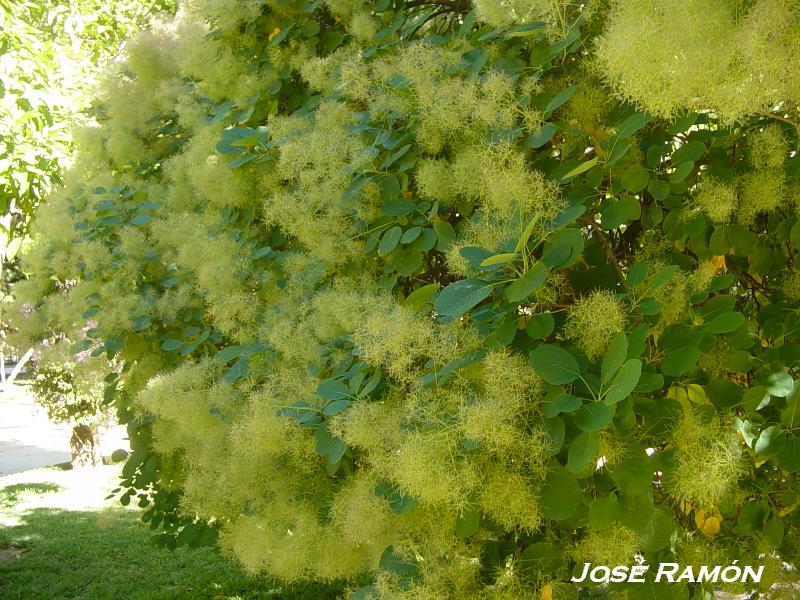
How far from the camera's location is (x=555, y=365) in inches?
40.0

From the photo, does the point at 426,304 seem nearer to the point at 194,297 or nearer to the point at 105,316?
the point at 194,297

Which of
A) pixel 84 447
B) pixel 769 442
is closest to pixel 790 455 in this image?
pixel 769 442

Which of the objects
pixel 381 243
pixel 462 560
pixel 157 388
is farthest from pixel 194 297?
pixel 462 560

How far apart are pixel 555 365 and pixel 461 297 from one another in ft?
0.51

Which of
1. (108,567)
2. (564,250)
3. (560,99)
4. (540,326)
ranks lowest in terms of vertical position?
(108,567)

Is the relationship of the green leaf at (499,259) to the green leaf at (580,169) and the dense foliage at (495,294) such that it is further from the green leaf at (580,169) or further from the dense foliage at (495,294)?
the green leaf at (580,169)

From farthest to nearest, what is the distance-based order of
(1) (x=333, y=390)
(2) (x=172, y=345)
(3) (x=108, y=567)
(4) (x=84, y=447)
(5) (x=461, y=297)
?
(4) (x=84, y=447) < (3) (x=108, y=567) < (2) (x=172, y=345) < (1) (x=333, y=390) < (5) (x=461, y=297)

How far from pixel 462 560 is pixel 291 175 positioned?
0.86 meters

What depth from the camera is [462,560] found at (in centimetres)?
125

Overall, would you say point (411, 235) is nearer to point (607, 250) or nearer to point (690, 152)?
point (607, 250)

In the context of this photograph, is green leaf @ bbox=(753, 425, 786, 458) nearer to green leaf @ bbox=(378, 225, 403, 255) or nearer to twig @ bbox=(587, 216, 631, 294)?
twig @ bbox=(587, 216, 631, 294)

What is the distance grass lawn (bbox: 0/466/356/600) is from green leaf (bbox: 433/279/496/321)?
272 cm

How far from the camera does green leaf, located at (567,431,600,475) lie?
3.16 ft

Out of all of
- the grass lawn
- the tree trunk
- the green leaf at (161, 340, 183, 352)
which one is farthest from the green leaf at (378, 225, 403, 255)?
the tree trunk
